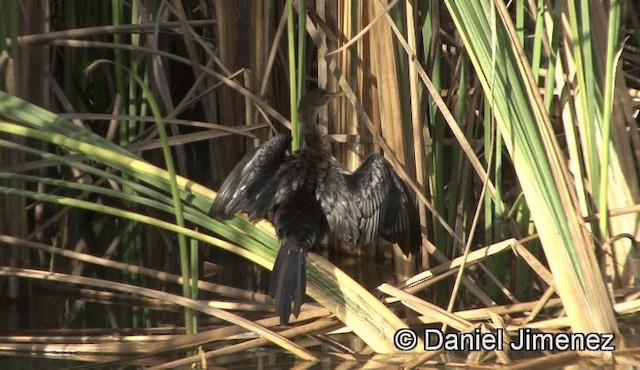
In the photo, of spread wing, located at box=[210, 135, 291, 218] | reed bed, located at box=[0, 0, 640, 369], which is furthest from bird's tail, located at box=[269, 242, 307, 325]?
spread wing, located at box=[210, 135, 291, 218]

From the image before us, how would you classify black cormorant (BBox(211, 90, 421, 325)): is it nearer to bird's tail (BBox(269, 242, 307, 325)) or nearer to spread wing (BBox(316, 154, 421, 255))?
spread wing (BBox(316, 154, 421, 255))

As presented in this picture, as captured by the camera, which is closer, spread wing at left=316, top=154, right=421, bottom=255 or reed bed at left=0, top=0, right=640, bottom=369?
reed bed at left=0, top=0, right=640, bottom=369

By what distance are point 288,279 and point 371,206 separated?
0.50m

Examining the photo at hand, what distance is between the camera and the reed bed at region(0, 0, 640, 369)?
3.10 metres

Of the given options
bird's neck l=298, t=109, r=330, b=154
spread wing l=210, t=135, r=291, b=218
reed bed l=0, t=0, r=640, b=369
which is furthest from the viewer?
bird's neck l=298, t=109, r=330, b=154

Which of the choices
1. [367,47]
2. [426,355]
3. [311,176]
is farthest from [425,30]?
[426,355]

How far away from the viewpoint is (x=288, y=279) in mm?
3309

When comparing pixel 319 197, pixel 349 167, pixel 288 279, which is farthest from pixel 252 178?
pixel 349 167

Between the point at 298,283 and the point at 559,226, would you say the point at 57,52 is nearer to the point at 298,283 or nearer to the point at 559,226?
the point at 298,283

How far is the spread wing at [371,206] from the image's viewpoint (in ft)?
12.0

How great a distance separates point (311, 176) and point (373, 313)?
0.74 m

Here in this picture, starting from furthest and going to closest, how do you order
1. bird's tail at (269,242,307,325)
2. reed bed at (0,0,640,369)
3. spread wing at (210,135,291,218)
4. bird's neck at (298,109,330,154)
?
bird's neck at (298,109,330,154)
spread wing at (210,135,291,218)
bird's tail at (269,242,307,325)
reed bed at (0,0,640,369)

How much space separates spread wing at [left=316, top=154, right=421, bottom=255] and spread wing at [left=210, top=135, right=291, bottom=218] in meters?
0.20

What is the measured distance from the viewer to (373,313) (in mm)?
3199
